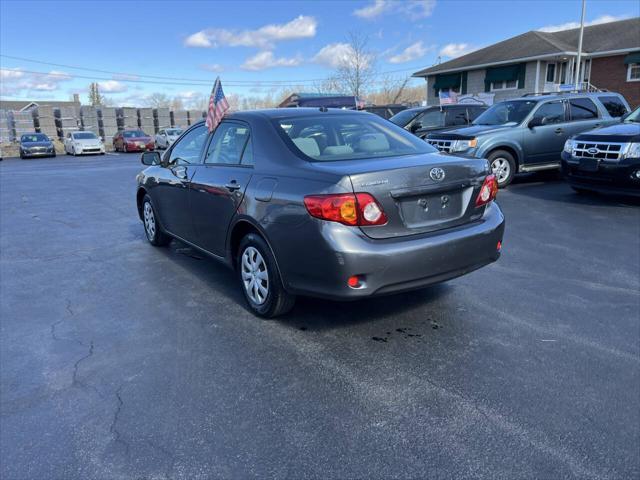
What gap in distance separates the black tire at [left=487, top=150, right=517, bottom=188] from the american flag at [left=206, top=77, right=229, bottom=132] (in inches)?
273

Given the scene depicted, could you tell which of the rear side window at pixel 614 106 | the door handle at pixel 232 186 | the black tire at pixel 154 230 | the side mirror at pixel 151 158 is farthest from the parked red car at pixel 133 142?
the door handle at pixel 232 186

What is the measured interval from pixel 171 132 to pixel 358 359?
31.0 m

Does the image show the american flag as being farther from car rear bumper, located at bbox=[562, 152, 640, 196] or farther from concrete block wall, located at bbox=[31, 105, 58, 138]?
concrete block wall, located at bbox=[31, 105, 58, 138]

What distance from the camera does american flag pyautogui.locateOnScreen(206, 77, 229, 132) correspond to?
16.5ft

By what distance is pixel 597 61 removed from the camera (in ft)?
98.5

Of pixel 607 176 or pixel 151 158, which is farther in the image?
pixel 607 176

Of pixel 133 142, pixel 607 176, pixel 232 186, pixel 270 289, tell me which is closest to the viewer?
pixel 270 289

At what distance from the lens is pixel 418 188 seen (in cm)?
355

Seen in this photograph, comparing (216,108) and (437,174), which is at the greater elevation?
(216,108)

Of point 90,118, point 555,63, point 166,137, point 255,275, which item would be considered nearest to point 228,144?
point 255,275

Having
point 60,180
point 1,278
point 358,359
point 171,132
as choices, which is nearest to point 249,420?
point 358,359

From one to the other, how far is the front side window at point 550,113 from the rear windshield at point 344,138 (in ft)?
24.8

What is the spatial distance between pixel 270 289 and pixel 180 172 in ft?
6.71

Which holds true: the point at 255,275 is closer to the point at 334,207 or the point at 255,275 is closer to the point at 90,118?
the point at 334,207
